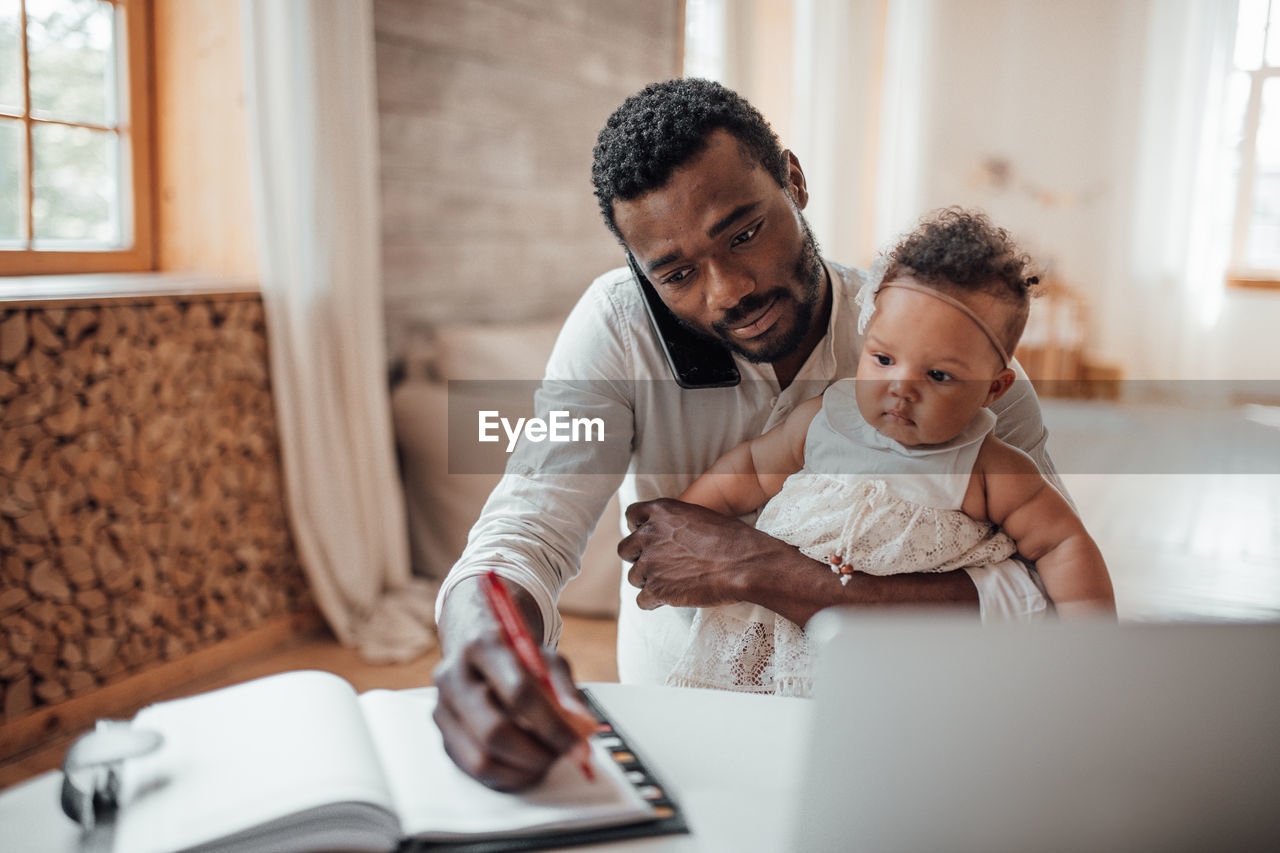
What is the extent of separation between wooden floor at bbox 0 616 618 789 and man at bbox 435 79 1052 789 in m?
1.06

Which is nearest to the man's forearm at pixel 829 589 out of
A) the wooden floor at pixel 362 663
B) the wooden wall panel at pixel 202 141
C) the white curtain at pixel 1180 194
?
the wooden floor at pixel 362 663

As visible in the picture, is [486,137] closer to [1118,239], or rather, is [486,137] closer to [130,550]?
[130,550]

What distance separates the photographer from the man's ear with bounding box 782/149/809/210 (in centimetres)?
112

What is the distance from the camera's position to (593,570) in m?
2.48

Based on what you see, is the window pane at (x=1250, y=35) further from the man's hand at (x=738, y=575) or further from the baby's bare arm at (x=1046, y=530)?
the man's hand at (x=738, y=575)

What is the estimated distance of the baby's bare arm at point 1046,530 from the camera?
2.91 feet

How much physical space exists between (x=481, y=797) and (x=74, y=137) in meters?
2.07

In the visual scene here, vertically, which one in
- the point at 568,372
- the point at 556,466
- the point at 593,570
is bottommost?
the point at 593,570

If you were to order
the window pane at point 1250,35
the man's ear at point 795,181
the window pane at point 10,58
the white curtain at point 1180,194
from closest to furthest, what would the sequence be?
1. the man's ear at point 795,181
2. the window pane at point 10,58
3. the window pane at point 1250,35
4. the white curtain at point 1180,194

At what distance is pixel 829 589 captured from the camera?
3.11 ft

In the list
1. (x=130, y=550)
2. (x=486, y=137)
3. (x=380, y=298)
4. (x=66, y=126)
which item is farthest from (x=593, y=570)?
(x=66, y=126)

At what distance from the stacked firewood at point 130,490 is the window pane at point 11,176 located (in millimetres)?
350

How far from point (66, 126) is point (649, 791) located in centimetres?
211

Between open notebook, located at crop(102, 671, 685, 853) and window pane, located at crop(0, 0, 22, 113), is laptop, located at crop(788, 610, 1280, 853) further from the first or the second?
window pane, located at crop(0, 0, 22, 113)
